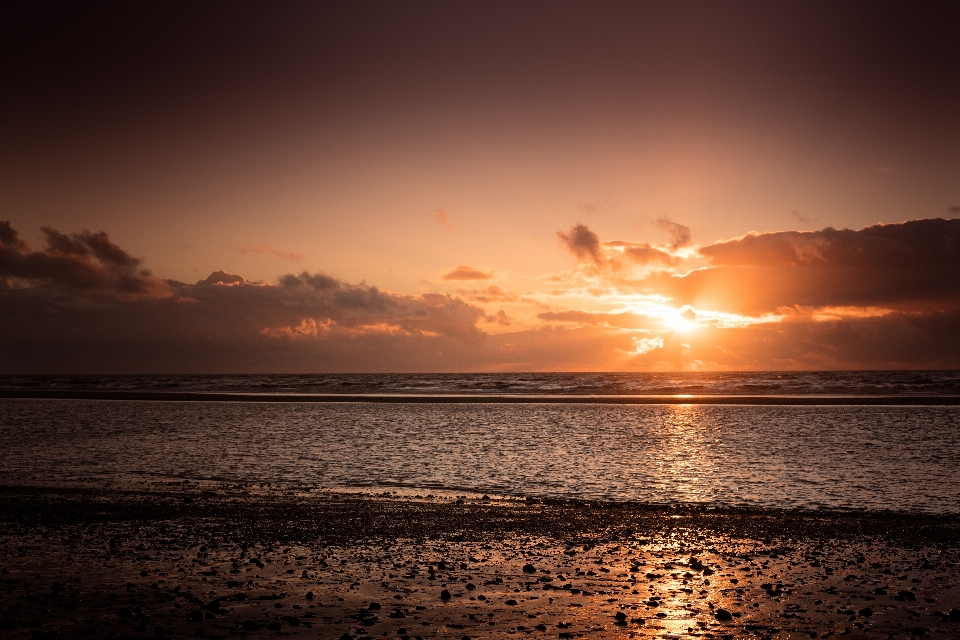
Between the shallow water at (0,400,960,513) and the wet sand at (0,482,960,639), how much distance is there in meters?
4.12

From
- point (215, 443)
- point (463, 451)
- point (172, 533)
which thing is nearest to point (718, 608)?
point (172, 533)

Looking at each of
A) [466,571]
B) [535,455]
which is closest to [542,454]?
[535,455]

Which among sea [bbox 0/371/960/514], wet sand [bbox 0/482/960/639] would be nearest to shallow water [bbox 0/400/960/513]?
sea [bbox 0/371/960/514]

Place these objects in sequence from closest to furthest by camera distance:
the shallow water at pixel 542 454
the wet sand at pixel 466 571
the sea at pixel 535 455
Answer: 1. the wet sand at pixel 466 571
2. the sea at pixel 535 455
3. the shallow water at pixel 542 454

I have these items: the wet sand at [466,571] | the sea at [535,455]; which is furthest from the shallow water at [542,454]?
the wet sand at [466,571]

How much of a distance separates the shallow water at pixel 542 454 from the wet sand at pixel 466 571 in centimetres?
412

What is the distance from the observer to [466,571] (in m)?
13.8

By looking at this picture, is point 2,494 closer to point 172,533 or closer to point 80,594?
point 172,533

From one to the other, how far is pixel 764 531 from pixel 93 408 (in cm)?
6827

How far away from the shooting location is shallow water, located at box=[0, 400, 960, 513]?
24.5 meters

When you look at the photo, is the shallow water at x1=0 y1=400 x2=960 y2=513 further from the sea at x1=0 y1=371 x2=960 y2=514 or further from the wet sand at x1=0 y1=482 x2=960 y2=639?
the wet sand at x1=0 y1=482 x2=960 y2=639

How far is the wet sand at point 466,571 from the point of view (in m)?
10.6

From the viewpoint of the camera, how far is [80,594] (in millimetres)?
12031

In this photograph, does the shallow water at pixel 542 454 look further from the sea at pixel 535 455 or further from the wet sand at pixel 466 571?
the wet sand at pixel 466 571
